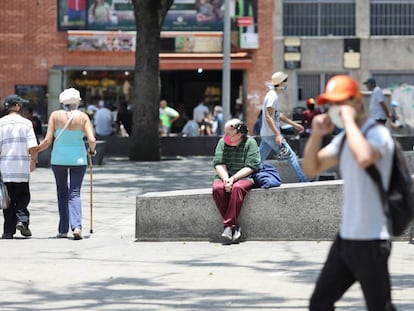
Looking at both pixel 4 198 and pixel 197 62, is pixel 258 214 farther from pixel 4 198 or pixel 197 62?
pixel 197 62

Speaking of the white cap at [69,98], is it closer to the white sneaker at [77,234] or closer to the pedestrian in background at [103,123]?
the white sneaker at [77,234]

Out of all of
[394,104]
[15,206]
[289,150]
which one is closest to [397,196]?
[15,206]

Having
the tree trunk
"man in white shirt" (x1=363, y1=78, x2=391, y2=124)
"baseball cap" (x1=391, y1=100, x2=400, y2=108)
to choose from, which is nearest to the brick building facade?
"baseball cap" (x1=391, y1=100, x2=400, y2=108)

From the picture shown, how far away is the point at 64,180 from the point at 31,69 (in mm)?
→ 24340

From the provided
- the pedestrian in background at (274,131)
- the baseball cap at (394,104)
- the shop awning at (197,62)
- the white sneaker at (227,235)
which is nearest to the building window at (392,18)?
the shop awning at (197,62)

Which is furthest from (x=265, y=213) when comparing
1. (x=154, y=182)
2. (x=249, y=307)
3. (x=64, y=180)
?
(x=154, y=182)

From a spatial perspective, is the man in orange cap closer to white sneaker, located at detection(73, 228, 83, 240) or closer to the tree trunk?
white sneaker, located at detection(73, 228, 83, 240)

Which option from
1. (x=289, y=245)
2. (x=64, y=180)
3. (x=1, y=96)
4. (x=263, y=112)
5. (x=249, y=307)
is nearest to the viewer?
(x=249, y=307)

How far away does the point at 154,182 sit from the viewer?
18875mm

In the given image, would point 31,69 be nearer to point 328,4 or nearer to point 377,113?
point 328,4

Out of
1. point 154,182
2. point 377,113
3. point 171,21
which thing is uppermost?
point 171,21

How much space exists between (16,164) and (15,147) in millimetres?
196

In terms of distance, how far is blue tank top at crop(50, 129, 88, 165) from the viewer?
39.2ft

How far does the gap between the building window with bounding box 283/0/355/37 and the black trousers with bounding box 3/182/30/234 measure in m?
24.8
